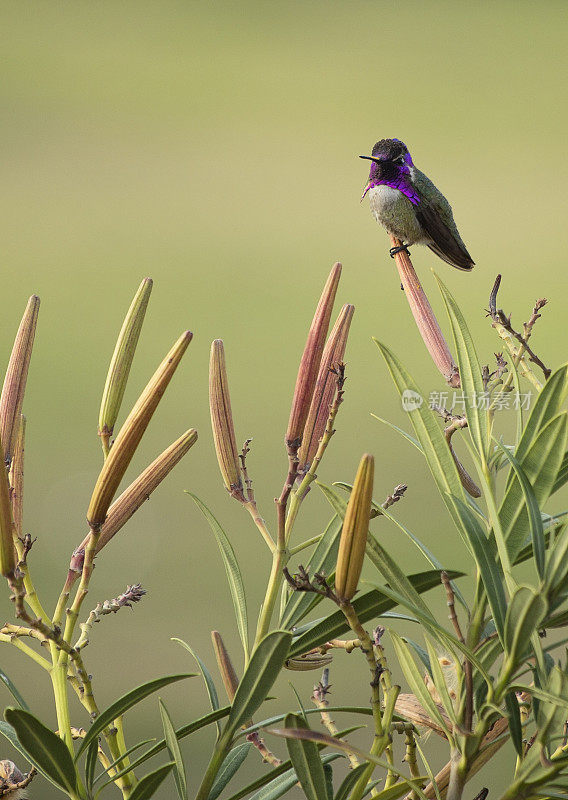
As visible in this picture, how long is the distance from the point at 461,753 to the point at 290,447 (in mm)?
80

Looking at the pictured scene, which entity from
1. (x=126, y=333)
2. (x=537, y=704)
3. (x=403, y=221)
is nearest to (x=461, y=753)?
(x=537, y=704)

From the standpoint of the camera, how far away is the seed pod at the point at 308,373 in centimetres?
21

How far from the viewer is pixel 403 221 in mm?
485

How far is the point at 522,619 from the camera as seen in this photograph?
0.51 feet

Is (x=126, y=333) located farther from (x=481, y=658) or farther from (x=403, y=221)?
(x=403, y=221)

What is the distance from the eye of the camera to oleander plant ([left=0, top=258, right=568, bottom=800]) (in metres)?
0.16

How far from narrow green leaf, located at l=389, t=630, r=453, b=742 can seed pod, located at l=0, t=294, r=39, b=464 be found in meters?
0.11

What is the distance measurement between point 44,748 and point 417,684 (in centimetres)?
8

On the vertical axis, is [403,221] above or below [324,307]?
above

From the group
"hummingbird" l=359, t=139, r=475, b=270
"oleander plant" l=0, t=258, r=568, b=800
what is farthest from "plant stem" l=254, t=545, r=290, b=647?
"hummingbird" l=359, t=139, r=475, b=270

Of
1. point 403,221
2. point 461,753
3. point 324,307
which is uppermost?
point 403,221

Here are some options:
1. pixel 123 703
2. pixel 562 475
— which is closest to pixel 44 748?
pixel 123 703

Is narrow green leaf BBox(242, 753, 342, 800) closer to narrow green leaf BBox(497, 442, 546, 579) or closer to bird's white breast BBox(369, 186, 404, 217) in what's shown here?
narrow green leaf BBox(497, 442, 546, 579)

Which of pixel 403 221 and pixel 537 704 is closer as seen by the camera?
pixel 537 704
